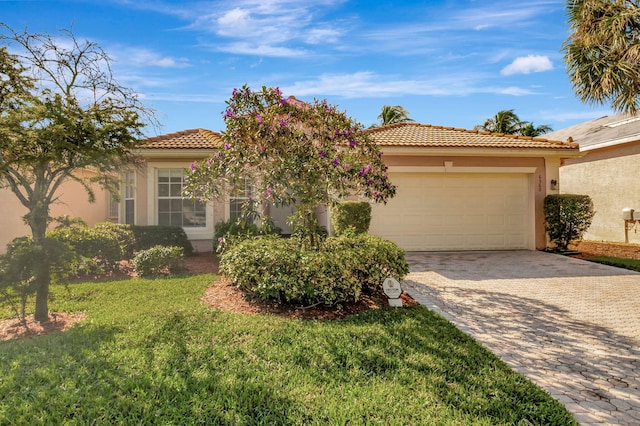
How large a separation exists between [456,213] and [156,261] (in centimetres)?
934

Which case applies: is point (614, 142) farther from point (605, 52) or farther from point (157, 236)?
point (157, 236)

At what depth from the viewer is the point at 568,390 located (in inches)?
142

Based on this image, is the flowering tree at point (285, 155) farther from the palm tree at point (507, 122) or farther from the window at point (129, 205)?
the palm tree at point (507, 122)

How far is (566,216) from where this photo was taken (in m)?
12.0

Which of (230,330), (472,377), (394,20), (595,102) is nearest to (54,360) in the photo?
(230,330)

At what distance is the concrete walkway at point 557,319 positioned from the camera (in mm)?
3617

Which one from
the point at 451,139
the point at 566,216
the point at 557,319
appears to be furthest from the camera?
the point at 451,139

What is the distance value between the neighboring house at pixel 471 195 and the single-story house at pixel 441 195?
33mm

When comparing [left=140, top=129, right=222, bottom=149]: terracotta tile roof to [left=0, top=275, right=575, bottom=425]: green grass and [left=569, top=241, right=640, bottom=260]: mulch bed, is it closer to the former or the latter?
[left=0, top=275, right=575, bottom=425]: green grass

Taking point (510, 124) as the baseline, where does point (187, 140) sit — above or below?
below

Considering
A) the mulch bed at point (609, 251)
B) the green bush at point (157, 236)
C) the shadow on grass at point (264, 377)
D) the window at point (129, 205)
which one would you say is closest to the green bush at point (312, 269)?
the shadow on grass at point (264, 377)

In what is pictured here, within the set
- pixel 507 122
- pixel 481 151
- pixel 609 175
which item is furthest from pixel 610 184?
pixel 507 122

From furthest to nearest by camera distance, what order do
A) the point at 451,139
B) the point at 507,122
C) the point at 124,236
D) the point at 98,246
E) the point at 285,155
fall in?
the point at 507,122, the point at 451,139, the point at 124,236, the point at 98,246, the point at 285,155

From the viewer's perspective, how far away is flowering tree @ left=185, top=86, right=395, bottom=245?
610 centimetres
